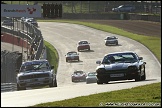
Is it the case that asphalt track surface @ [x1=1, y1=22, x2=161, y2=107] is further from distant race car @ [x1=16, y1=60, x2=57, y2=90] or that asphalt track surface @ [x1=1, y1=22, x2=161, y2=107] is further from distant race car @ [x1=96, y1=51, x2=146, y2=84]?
distant race car @ [x1=96, y1=51, x2=146, y2=84]

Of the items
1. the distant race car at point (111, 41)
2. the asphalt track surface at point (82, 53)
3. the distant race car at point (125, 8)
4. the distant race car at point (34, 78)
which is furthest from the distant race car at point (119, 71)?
the distant race car at point (125, 8)

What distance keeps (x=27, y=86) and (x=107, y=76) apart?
4060 mm

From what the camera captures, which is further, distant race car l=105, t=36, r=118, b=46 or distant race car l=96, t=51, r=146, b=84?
distant race car l=105, t=36, r=118, b=46

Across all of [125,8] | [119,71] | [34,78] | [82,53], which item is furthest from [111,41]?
[119,71]

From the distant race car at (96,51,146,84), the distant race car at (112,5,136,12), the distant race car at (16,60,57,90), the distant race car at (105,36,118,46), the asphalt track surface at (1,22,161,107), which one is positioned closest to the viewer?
the distant race car at (96,51,146,84)

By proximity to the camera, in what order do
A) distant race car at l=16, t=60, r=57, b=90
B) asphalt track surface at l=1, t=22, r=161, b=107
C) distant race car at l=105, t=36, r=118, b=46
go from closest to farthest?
1. distant race car at l=16, t=60, r=57, b=90
2. asphalt track surface at l=1, t=22, r=161, b=107
3. distant race car at l=105, t=36, r=118, b=46

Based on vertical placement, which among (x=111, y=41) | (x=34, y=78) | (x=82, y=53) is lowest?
(x=82, y=53)

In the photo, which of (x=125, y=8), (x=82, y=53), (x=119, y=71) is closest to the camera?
(x=119, y=71)

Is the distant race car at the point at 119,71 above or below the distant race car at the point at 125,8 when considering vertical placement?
below

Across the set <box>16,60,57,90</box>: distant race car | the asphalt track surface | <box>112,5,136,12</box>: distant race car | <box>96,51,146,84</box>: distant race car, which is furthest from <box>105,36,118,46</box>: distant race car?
<box>96,51,146,84</box>: distant race car

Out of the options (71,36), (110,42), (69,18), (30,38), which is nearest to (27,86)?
(30,38)

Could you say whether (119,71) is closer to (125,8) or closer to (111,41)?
(111,41)

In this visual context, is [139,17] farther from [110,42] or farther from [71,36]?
[110,42]

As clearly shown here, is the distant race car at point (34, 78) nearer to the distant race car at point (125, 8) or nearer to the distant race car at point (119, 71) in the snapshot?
the distant race car at point (119, 71)
